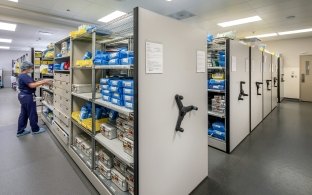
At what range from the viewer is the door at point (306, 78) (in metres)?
8.38

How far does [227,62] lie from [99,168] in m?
2.43

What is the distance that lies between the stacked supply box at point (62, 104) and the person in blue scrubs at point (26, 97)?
2.00 feet

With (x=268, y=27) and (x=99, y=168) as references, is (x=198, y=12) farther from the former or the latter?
(x=99, y=168)

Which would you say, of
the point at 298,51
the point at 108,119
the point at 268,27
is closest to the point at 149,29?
the point at 108,119

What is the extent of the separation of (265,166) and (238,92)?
49.9 inches

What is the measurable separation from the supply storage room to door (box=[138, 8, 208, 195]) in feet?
0.03

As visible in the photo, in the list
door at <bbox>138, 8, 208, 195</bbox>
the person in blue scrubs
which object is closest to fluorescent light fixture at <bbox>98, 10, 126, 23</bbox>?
the person in blue scrubs

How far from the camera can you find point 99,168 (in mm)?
2287

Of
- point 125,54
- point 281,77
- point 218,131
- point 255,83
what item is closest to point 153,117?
point 125,54

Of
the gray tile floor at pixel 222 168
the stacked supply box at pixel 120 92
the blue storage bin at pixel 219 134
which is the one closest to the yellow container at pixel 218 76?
the blue storage bin at pixel 219 134

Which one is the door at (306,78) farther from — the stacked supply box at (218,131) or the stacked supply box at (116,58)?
the stacked supply box at (116,58)

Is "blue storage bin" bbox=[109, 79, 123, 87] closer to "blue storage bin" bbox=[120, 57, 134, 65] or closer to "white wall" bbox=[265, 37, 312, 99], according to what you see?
"blue storage bin" bbox=[120, 57, 134, 65]

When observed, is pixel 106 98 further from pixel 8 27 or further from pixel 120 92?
pixel 8 27

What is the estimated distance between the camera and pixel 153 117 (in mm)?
1584
